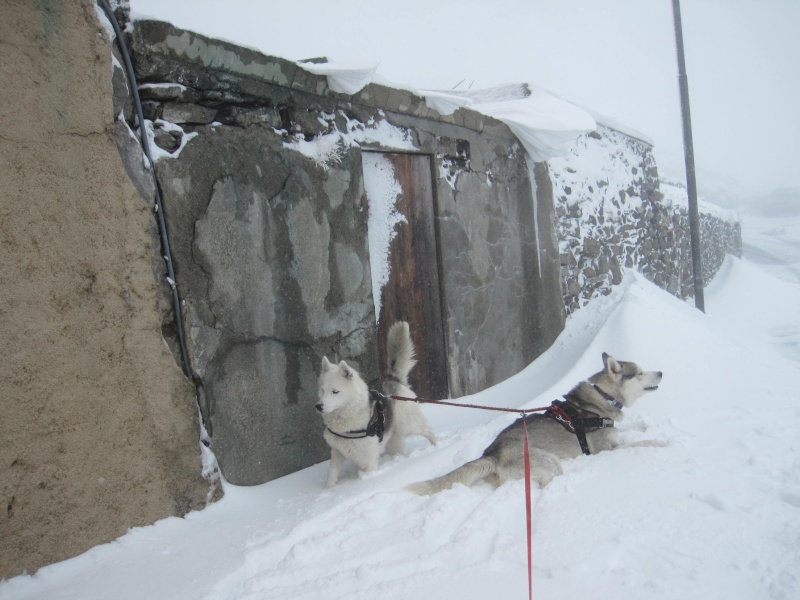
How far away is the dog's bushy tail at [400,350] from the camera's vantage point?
415cm

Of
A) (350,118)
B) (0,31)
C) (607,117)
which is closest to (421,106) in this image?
(350,118)

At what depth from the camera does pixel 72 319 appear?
9.10 feet

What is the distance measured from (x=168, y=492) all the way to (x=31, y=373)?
3.38 feet

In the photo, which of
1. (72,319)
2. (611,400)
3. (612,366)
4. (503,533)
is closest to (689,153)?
(612,366)

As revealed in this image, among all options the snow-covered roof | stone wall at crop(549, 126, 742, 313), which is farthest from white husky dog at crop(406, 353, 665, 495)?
stone wall at crop(549, 126, 742, 313)

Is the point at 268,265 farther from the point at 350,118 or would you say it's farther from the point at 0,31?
the point at 0,31

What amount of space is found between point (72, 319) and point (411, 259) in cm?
312

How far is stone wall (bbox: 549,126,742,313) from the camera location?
7.88 meters

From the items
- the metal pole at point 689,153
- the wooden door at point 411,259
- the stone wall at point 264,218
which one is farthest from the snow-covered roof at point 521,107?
the metal pole at point 689,153

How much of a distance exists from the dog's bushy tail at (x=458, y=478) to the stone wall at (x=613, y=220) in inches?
189

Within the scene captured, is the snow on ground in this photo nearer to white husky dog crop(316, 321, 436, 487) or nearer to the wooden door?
white husky dog crop(316, 321, 436, 487)

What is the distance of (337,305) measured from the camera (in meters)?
4.30

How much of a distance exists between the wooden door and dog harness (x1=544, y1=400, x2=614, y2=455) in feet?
5.55

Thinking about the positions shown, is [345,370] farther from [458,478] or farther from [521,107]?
[521,107]
